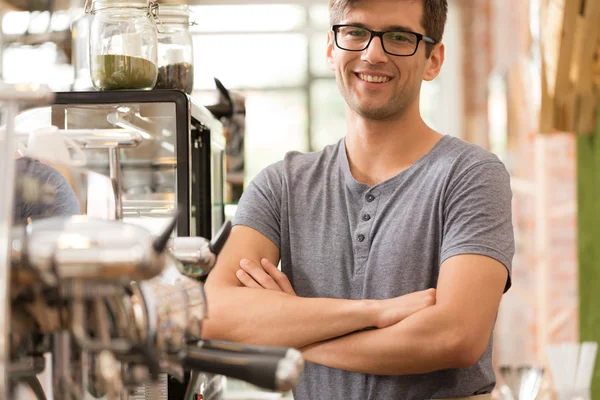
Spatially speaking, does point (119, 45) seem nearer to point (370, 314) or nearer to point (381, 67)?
point (381, 67)

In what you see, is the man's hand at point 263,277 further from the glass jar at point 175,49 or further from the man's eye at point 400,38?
the man's eye at point 400,38

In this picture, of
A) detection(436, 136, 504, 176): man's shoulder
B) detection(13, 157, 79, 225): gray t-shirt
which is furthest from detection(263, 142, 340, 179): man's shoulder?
detection(13, 157, 79, 225): gray t-shirt

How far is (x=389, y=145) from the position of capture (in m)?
1.71

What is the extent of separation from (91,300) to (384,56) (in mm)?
1049

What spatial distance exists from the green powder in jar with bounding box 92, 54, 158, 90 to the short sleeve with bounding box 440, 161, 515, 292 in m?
0.62

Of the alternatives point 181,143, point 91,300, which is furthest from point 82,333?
point 181,143

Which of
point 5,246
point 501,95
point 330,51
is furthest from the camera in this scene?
point 501,95

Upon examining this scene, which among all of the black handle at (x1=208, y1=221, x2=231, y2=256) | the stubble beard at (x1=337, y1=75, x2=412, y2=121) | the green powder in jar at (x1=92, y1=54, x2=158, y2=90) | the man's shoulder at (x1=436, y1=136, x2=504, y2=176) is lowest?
the black handle at (x1=208, y1=221, x2=231, y2=256)

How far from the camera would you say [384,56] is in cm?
164

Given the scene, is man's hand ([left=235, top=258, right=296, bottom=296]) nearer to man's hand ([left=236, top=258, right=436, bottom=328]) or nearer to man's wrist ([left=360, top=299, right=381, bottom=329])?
man's hand ([left=236, top=258, right=436, bottom=328])

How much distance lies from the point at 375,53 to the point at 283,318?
548mm

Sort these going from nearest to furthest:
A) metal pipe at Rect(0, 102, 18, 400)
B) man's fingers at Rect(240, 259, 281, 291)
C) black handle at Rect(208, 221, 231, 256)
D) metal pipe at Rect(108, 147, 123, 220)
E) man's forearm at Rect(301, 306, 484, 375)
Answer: metal pipe at Rect(0, 102, 18, 400)
black handle at Rect(208, 221, 231, 256)
metal pipe at Rect(108, 147, 123, 220)
man's forearm at Rect(301, 306, 484, 375)
man's fingers at Rect(240, 259, 281, 291)

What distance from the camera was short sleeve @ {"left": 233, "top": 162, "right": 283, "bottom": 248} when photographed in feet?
5.65

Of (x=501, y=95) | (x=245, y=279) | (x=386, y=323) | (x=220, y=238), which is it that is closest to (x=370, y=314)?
(x=386, y=323)
